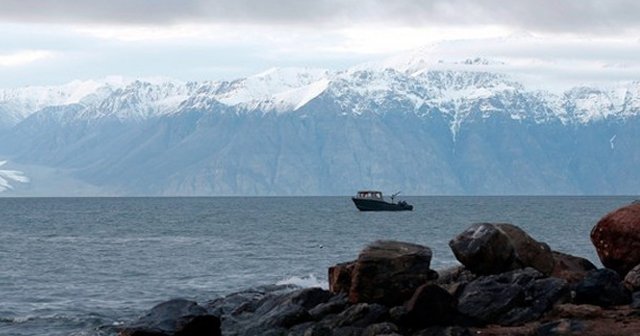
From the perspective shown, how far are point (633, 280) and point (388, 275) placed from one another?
730cm

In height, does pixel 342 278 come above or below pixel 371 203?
above

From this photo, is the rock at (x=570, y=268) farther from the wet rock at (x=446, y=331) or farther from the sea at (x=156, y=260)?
the sea at (x=156, y=260)

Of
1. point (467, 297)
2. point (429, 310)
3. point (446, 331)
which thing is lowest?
point (446, 331)

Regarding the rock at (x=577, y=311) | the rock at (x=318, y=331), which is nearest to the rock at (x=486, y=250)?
the rock at (x=577, y=311)

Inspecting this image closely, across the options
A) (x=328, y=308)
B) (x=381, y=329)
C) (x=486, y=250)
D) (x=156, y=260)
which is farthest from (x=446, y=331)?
(x=156, y=260)

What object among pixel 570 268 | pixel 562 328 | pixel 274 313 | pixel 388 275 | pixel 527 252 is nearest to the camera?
pixel 562 328

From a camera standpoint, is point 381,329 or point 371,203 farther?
point 371,203

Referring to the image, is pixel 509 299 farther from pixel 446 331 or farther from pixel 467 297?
pixel 446 331

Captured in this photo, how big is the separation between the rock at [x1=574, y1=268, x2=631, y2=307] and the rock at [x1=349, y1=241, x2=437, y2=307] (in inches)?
181

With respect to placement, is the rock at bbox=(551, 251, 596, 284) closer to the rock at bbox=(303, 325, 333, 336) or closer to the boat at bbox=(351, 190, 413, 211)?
the rock at bbox=(303, 325, 333, 336)

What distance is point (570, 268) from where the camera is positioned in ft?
129

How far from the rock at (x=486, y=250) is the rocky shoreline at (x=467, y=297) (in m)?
0.03

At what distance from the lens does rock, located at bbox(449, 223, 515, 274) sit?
37.2m

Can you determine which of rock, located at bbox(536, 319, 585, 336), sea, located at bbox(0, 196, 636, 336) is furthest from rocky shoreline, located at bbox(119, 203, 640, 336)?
sea, located at bbox(0, 196, 636, 336)
